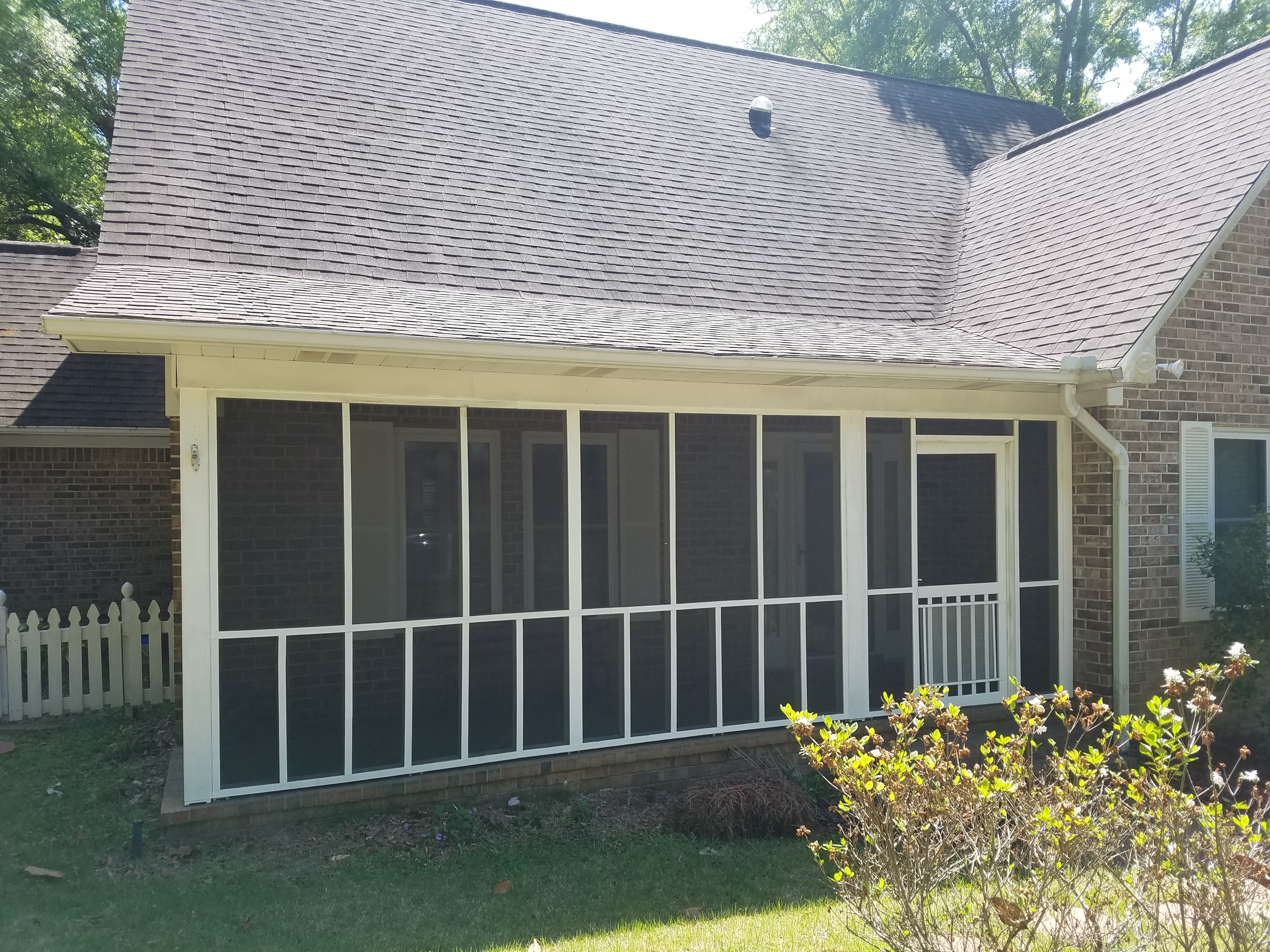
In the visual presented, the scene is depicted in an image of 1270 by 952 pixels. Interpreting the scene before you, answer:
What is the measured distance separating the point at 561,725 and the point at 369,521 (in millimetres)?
2203

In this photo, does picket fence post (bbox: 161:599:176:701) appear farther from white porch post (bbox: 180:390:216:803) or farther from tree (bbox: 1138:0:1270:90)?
tree (bbox: 1138:0:1270:90)

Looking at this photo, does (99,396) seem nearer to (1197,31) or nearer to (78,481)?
(78,481)

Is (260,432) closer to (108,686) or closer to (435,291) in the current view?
(435,291)

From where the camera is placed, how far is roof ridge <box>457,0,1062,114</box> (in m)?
12.2

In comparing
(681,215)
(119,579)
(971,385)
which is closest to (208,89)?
(681,215)

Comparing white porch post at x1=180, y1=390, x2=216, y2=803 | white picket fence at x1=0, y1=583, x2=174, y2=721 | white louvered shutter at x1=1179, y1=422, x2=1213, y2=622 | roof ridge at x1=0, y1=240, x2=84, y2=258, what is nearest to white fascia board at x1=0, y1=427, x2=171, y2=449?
white picket fence at x1=0, y1=583, x2=174, y2=721

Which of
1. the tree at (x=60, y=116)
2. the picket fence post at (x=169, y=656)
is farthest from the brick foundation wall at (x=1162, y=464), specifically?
the tree at (x=60, y=116)

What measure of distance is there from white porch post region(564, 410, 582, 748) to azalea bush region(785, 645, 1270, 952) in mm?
3075

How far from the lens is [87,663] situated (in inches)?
395

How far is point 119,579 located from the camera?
36.4ft

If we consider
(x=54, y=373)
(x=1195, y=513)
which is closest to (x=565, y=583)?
(x=1195, y=513)

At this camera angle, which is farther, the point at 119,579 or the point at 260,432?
the point at 119,579

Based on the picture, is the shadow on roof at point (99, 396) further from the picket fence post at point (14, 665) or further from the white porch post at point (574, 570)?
the white porch post at point (574, 570)

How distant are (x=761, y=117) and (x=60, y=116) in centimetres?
1686
